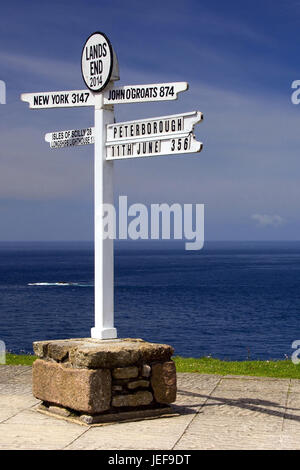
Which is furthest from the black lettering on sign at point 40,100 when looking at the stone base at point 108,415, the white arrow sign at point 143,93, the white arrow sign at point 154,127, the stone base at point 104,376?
the stone base at point 108,415

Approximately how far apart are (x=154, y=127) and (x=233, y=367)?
5.86 metres

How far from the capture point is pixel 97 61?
912 cm

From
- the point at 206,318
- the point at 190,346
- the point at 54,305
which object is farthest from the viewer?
the point at 54,305

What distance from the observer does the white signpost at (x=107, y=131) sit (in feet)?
27.8

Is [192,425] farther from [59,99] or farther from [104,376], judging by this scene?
[59,99]

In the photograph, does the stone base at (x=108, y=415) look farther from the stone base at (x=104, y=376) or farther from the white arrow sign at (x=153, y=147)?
the white arrow sign at (x=153, y=147)

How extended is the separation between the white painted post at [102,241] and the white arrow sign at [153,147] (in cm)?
17

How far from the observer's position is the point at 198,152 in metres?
7.91

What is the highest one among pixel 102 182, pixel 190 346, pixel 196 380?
pixel 102 182

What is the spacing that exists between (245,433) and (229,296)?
84577 millimetres

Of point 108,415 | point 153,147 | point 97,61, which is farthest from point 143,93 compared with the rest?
point 108,415

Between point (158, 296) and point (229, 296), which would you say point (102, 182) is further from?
point (229, 296)
